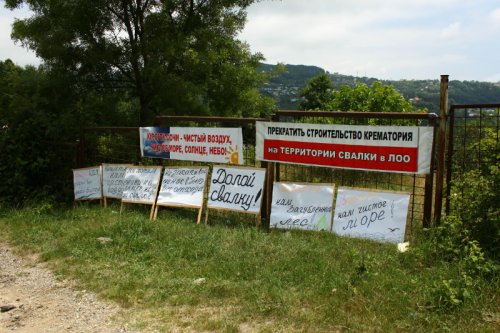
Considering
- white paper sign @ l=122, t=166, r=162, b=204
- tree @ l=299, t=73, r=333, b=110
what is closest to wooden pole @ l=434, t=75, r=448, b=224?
white paper sign @ l=122, t=166, r=162, b=204

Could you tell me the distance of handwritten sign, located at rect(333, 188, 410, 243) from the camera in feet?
20.6

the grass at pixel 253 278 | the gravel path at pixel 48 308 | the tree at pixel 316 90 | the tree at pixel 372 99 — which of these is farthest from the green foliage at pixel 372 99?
the tree at pixel 316 90

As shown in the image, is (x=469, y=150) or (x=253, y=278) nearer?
(x=253, y=278)

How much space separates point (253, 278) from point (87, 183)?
6.16m

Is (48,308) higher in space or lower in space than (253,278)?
lower

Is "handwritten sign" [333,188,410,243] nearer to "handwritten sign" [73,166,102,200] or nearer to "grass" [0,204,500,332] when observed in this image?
"grass" [0,204,500,332]

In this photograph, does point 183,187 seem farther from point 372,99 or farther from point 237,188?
point 372,99

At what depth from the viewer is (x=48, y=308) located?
4980 mm

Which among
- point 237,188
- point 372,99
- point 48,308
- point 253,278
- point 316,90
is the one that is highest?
point 316,90

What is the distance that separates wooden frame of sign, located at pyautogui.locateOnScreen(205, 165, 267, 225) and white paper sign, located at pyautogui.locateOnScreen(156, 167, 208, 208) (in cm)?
25

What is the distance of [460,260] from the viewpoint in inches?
195

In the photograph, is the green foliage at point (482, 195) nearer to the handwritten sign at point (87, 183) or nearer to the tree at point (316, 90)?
the handwritten sign at point (87, 183)

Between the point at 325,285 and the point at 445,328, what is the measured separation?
1.30m

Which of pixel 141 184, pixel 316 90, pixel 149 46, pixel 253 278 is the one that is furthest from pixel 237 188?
pixel 316 90
